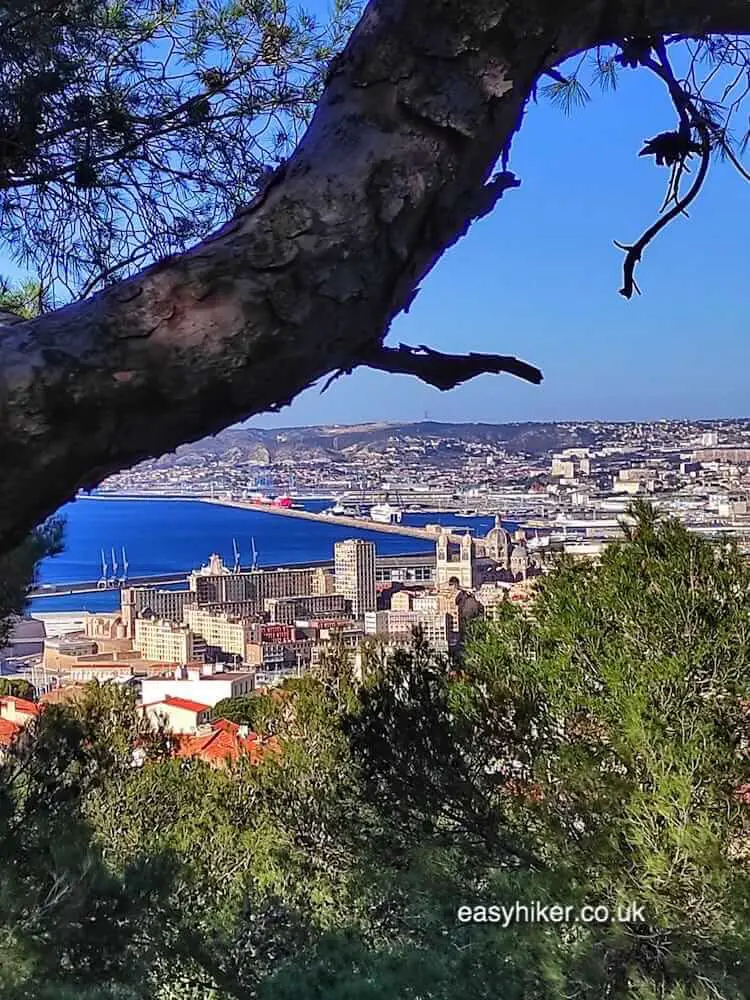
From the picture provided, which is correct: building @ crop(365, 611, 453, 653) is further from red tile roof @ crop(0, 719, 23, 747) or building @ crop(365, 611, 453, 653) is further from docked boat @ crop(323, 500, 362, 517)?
docked boat @ crop(323, 500, 362, 517)

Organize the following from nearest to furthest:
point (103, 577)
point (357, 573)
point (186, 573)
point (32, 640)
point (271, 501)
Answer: point (32, 640), point (357, 573), point (103, 577), point (186, 573), point (271, 501)

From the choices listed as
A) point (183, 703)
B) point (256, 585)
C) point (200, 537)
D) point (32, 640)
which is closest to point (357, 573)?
point (256, 585)

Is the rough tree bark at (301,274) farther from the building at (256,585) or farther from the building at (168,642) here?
the building at (256,585)

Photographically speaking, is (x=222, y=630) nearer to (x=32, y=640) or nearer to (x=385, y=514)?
(x=32, y=640)

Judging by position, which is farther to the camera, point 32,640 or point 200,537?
point 200,537

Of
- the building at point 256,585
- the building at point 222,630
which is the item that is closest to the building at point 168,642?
the building at point 222,630

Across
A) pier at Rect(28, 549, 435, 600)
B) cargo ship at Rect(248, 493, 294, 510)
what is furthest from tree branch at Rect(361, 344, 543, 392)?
cargo ship at Rect(248, 493, 294, 510)

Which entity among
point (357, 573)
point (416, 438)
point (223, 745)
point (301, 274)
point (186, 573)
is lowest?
point (223, 745)
